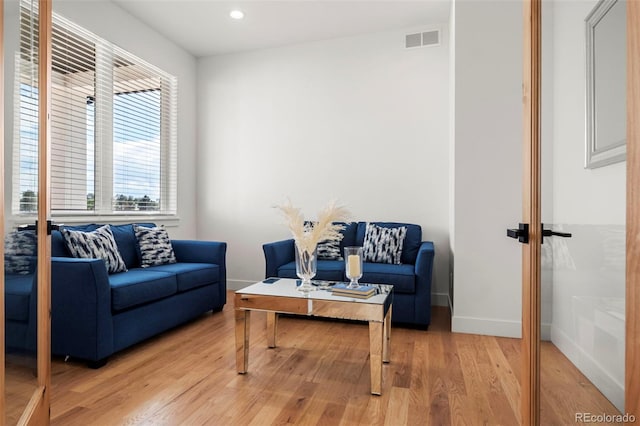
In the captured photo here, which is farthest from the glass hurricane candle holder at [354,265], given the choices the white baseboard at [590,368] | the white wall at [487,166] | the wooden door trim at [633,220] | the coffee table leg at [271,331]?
the wooden door trim at [633,220]

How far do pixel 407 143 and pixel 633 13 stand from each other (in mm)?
3437

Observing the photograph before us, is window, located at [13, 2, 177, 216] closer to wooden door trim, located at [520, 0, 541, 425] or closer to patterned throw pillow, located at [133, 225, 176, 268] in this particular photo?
patterned throw pillow, located at [133, 225, 176, 268]

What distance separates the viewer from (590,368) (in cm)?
79

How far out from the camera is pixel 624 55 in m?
0.63

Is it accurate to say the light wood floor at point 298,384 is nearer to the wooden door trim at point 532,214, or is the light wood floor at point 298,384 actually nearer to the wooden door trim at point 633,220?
the wooden door trim at point 532,214

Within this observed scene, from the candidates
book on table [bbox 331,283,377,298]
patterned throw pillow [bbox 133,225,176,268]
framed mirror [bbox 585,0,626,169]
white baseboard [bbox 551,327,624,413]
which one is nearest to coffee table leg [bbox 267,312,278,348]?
book on table [bbox 331,283,377,298]

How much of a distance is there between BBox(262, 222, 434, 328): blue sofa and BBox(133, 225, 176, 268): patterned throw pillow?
932 mm

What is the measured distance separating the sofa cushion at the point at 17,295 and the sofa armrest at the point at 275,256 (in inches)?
81.0

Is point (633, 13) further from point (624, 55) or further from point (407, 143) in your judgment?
point (407, 143)

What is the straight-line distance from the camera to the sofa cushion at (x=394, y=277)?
3.07 meters

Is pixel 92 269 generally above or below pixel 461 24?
below

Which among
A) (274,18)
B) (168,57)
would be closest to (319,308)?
(274,18)

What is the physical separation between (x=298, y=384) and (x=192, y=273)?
1515 mm

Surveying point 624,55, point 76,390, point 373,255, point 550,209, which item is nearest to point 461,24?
point 373,255
